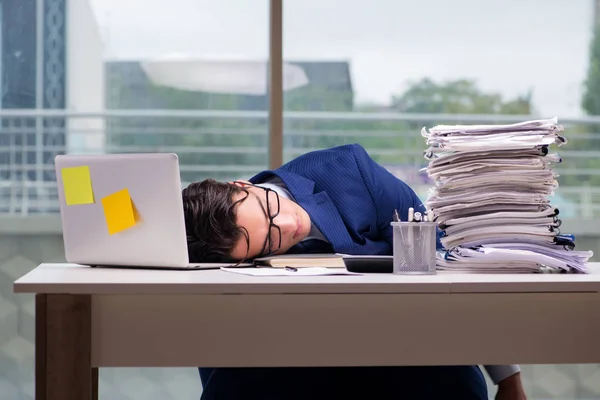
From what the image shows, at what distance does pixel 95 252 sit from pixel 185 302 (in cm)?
38

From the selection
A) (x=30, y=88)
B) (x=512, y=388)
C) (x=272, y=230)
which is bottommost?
(x=512, y=388)

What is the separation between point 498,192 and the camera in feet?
5.12

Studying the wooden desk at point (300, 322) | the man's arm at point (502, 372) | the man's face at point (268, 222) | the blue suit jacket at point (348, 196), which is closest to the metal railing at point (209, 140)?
the blue suit jacket at point (348, 196)

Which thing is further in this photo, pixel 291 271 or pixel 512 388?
pixel 512 388

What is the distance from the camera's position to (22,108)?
3047 millimetres

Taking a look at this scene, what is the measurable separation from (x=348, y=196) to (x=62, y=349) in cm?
91

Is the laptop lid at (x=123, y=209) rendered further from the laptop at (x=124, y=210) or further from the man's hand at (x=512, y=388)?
the man's hand at (x=512, y=388)

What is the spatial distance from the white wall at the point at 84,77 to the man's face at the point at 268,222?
1442 millimetres

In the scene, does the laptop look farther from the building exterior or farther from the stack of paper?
the building exterior

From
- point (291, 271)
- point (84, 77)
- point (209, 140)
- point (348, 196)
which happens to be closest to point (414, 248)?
point (291, 271)

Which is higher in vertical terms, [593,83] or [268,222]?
[593,83]

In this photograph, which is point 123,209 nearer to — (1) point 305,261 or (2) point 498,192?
(1) point 305,261

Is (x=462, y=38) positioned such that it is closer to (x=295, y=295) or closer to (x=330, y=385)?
(x=330, y=385)

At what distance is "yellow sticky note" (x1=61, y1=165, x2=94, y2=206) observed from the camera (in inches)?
60.7
